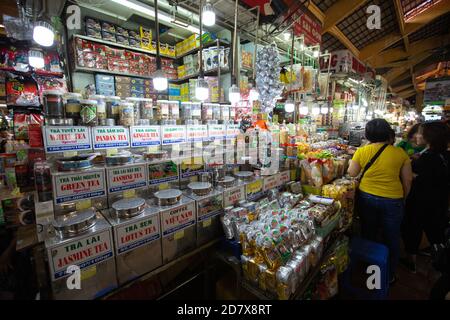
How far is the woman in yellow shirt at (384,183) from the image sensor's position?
2.02 m

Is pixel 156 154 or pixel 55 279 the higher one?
pixel 156 154

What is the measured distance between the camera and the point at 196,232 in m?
1.56

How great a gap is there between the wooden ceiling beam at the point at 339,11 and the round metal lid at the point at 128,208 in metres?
5.23

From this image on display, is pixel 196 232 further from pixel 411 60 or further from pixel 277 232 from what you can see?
pixel 411 60

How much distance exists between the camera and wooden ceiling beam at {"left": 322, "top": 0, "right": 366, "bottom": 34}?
13.3ft

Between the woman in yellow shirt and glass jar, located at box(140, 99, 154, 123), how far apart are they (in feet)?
7.14

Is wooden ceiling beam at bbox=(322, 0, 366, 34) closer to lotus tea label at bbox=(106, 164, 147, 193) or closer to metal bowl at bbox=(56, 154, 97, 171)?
lotus tea label at bbox=(106, 164, 147, 193)

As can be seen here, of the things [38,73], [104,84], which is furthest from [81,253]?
[104,84]

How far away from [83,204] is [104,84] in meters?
2.80

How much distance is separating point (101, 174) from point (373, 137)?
250 cm

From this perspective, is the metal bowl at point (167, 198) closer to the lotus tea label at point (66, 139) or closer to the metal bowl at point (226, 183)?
the metal bowl at point (226, 183)

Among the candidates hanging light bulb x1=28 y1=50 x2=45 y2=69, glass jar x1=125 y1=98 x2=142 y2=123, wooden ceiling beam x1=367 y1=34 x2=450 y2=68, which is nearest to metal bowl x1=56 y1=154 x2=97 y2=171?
glass jar x1=125 y1=98 x2=142 y2=123
